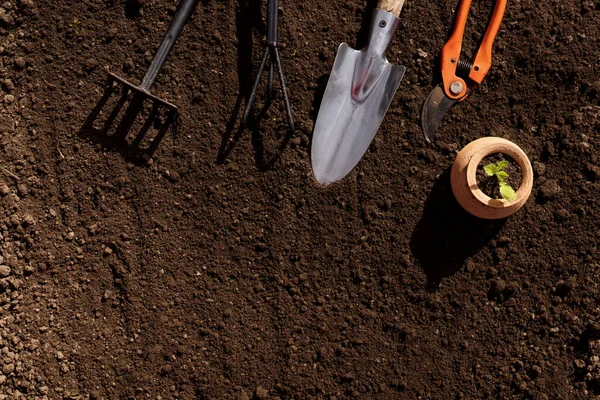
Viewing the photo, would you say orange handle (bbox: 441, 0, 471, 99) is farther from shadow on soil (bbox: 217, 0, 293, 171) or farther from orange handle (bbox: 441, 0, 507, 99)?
shadow on soil (bbox: 217, 0, 293, 171)

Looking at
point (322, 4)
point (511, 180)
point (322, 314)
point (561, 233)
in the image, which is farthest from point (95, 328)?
point (561, 233)

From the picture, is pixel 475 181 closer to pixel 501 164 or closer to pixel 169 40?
pixel 501 164

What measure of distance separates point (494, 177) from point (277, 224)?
0.87m

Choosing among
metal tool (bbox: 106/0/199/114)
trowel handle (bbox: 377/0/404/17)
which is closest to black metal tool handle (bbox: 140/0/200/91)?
metal tool (bbox: 106/0/199/114)

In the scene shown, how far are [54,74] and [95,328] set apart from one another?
1.00 meters

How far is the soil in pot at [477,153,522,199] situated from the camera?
2041 millimetres

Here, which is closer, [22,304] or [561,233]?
[22,304]

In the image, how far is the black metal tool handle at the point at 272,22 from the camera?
1.90m

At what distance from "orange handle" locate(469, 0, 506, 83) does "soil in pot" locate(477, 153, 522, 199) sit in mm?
327

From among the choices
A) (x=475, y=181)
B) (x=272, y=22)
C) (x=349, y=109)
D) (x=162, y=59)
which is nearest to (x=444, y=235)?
(x=475, y=181)

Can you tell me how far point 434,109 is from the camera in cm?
210

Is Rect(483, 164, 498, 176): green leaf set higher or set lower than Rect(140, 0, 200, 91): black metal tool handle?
higher

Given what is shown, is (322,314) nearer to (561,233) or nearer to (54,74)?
(561,233)

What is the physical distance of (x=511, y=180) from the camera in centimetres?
206
